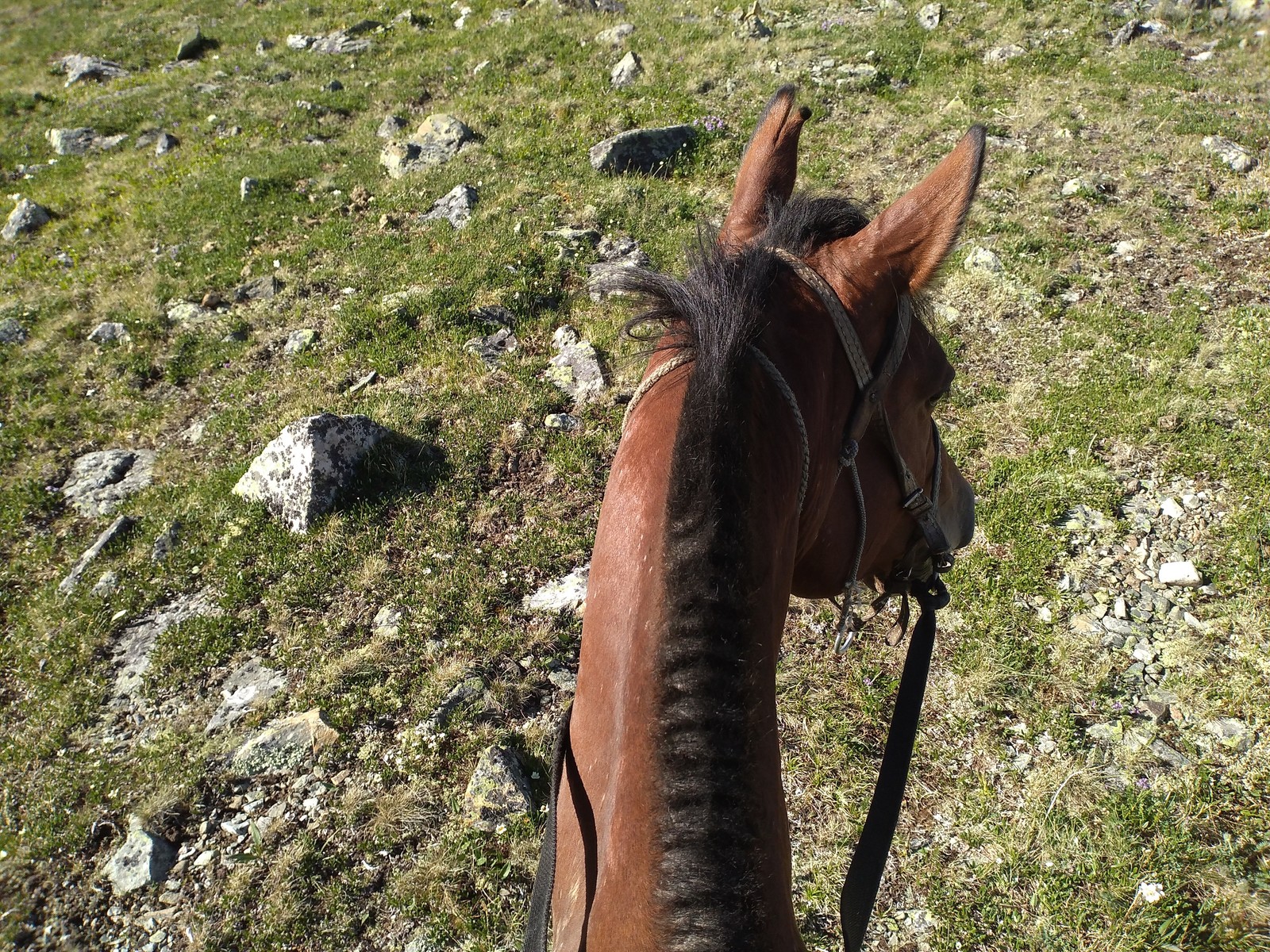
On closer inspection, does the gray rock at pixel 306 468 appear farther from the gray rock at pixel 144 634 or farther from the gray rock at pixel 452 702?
the gray rock at pixel 452 702

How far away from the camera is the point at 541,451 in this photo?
5785 mm

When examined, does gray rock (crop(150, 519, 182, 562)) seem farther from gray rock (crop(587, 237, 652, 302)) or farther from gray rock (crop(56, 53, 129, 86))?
gray rock (crop(56, 53, 129, 86))

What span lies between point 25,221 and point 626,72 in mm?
8263

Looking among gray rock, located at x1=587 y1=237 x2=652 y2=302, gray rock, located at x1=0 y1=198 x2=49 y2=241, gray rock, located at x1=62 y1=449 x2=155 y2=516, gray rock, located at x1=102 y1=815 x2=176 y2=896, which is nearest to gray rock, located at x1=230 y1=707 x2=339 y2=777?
gray rock, located at x1=102 y1=815 x2=176 y2=896

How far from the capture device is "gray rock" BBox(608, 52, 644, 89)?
10391 mm

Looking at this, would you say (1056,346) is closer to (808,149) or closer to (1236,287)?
(1236,287)

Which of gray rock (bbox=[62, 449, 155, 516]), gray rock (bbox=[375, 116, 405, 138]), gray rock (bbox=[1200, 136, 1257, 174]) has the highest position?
gray rock (bbox=[375, 116, 405, 138])

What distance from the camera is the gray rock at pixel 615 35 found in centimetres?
1141

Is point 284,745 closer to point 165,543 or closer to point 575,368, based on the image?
point 165,543

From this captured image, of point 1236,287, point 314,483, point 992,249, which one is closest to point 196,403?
point 314,483

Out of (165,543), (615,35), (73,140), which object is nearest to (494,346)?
(165,543)

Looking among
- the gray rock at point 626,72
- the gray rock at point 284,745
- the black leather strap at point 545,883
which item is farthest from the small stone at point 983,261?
the black leather strap at point 545,883

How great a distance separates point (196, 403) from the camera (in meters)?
6.88

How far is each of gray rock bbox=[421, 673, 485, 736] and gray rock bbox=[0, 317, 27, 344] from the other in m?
6.99
